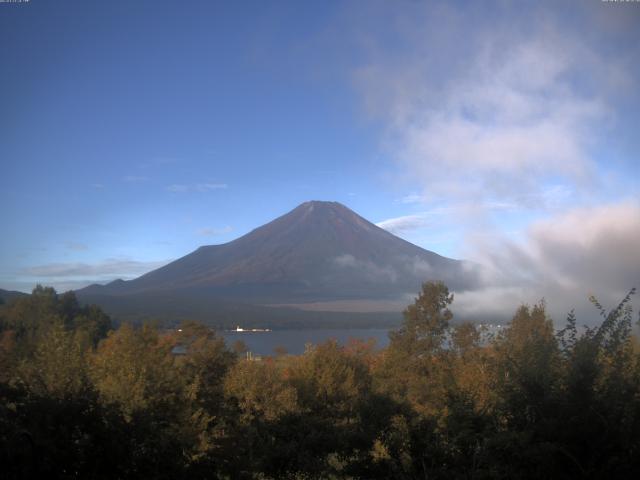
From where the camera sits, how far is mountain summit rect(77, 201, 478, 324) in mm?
132250

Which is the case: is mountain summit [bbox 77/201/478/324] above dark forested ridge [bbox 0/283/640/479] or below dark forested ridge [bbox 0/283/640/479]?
above

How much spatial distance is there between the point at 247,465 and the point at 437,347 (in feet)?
63.3

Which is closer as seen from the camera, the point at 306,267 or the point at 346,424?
the point at 346,424

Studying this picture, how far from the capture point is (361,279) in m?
140

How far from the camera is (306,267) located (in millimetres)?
145625

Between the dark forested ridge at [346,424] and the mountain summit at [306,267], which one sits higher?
the mountain summit at [306,267]

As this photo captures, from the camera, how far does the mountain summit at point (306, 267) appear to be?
434 ft

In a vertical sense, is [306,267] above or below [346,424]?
above

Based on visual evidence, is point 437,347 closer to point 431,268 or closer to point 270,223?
point 431,268

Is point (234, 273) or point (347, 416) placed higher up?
point (234, 273)

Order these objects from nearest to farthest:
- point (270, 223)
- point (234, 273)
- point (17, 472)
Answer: point (17, 472) → point (234, 273) → point (270, 223)

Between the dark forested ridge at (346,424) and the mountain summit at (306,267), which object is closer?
the dark forested ridge at (346,424)

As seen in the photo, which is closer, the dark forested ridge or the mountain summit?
the dark forested ridge

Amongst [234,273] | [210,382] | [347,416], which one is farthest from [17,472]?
[234,273]
